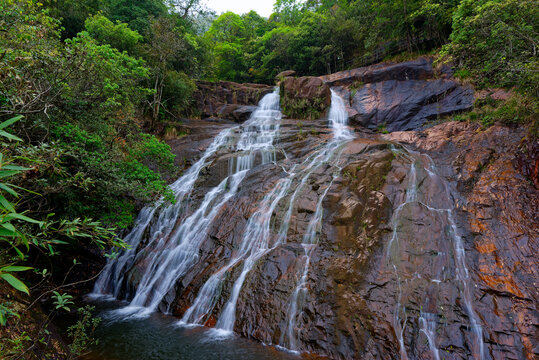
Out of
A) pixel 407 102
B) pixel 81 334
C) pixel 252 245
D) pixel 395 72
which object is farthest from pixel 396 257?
pixel 395 72

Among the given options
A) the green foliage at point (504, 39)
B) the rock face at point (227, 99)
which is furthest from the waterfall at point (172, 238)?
the green foliage at point (504, 39)

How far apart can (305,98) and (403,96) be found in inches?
236

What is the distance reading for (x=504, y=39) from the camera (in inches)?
274

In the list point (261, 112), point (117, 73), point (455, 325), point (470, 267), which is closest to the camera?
point (455, 325)

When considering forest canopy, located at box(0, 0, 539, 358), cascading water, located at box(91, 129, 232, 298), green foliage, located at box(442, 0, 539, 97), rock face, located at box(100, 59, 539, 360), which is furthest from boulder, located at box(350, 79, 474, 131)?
cascading water, located at box(91, 129, 232, 298)

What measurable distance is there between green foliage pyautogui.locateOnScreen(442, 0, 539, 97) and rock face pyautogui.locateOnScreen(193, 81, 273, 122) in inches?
551

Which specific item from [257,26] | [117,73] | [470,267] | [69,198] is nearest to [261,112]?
[117,73]

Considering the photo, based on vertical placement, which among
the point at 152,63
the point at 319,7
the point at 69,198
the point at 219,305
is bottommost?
the point at 219,305

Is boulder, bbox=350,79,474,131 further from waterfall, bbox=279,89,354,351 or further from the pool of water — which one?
the pool of water

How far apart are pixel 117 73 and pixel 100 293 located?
6757 mm

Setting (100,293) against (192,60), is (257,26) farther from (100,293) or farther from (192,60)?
(100,293)

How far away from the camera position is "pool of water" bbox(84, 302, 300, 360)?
496 cm

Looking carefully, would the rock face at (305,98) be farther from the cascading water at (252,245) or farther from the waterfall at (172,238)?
the cascading water at (252,245)

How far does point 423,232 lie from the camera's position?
21.2 feet
